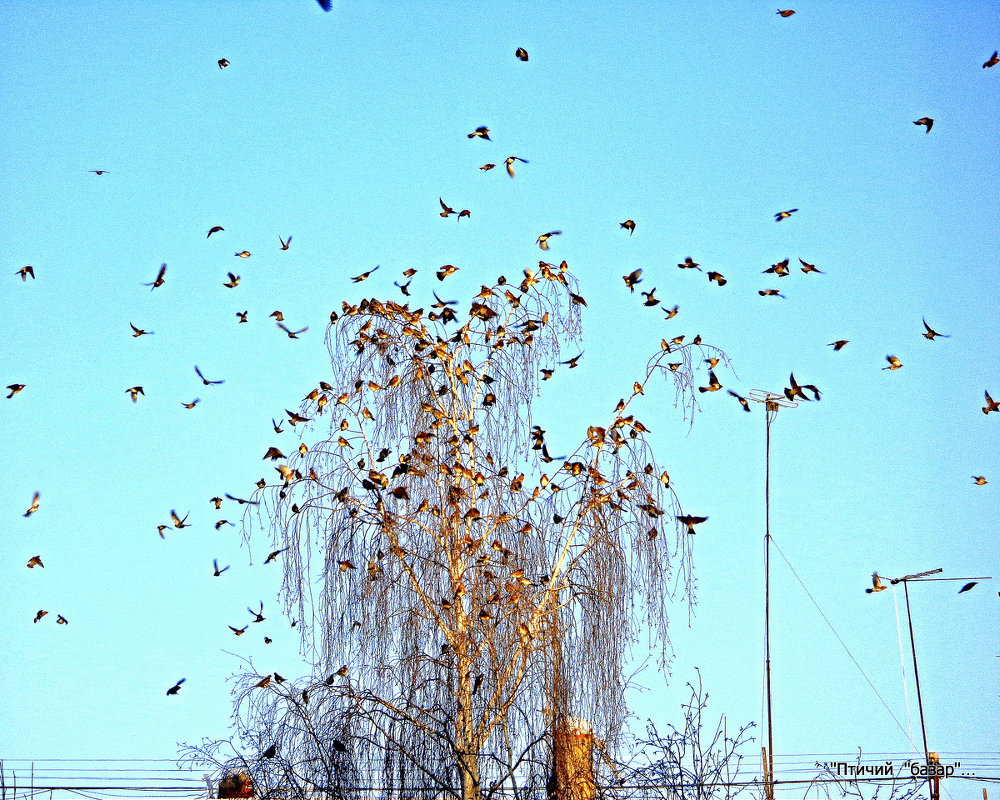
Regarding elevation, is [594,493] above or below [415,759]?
above

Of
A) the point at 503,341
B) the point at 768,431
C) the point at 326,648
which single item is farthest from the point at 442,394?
the point at 768,431

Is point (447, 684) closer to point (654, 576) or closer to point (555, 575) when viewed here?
point (555, 575)

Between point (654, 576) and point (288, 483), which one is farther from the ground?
point (288, 483)

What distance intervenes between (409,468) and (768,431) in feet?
26.7

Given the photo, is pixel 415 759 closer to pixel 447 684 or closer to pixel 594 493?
pixel 447 684

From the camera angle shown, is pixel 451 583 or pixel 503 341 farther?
pixel 503 341

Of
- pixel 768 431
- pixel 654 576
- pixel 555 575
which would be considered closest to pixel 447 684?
pixel 555 575

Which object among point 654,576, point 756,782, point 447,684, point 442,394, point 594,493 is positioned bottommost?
point 756,782

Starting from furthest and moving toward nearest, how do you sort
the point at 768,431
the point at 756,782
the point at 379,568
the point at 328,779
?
the point at 768,431 < the point at 379,568 < the point at 328,779 < the point at 756,782

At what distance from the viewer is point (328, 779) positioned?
455 inches

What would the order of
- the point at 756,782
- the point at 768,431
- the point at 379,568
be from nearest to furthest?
1. the point at 756,782
2. the point at 379,568
3. the point at 768,431

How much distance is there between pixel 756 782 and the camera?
10.4m

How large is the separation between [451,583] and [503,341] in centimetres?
290

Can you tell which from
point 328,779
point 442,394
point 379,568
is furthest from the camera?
point 442,394
